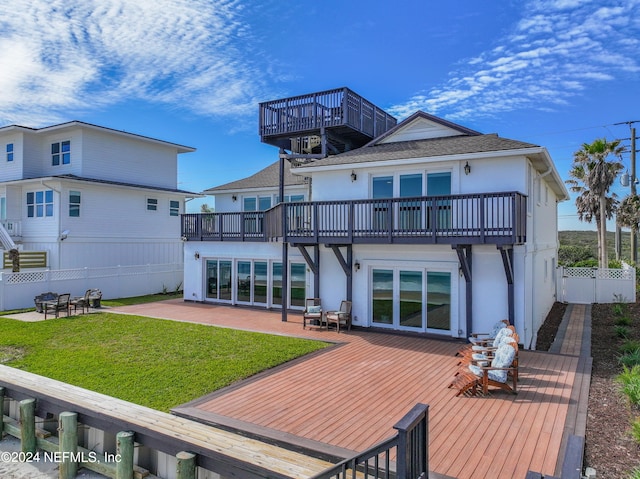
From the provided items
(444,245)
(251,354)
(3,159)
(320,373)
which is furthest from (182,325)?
(3,159)

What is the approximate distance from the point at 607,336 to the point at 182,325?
43.2ft

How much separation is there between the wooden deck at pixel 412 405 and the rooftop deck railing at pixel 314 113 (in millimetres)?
8803

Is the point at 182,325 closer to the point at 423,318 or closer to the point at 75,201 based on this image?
the point at 423,318

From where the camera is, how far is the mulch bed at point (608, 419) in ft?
15.8

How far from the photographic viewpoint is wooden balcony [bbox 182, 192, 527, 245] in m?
10.2

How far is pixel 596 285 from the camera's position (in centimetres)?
1858

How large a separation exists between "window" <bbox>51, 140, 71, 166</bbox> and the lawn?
1131cm

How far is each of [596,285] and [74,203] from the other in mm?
26212

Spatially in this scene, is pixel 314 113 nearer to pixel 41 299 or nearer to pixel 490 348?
pixel 490 348

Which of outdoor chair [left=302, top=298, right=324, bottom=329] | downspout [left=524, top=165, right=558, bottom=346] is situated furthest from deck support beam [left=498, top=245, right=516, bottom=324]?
outdoor chair [left=302, top=298, right=324, bottom=329]

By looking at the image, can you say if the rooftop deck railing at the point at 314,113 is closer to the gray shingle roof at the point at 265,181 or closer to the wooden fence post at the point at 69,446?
the gray shingle roof at the point at 265,181

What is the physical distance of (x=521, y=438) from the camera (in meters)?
→ 5.46

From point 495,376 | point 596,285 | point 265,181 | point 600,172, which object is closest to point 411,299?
point 495,376

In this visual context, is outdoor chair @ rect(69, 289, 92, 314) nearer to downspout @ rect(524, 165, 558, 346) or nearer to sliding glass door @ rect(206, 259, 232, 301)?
sliding glass door @ rect(206, 259, 232, 301)
